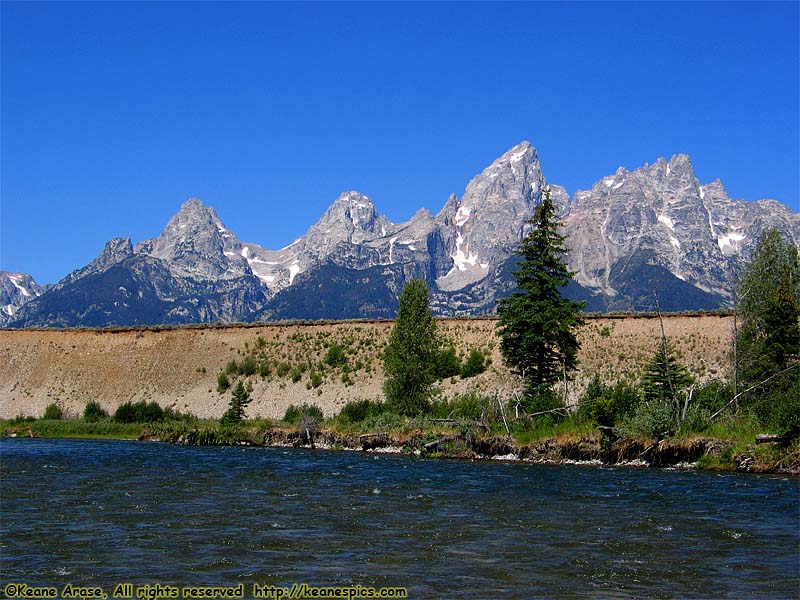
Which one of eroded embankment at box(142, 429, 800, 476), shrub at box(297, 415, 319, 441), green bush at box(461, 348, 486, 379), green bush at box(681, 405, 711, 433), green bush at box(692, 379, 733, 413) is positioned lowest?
eroded embankment at box(142, 429, 800, 476)

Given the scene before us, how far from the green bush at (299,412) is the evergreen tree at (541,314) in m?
13.8

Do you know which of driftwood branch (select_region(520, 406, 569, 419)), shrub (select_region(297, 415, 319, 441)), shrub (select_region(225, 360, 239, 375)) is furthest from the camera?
shrub (select_region(225, 360, 239, 375))

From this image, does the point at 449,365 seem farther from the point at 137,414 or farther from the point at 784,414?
the point at 784,414

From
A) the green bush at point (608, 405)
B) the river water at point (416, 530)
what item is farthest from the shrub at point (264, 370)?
the river water at point (416, 530)

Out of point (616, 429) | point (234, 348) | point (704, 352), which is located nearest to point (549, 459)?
point (616, 429)

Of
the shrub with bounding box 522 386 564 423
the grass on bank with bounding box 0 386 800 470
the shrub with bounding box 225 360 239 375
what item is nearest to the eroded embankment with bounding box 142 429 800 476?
the grass on bank with bounding box 0 386 800 470

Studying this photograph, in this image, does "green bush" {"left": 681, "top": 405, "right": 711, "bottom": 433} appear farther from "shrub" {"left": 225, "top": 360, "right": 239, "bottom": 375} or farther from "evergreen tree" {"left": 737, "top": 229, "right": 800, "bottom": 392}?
"shrub" {"left": 225, "top": 360, "right": 239, "bottom": 375}

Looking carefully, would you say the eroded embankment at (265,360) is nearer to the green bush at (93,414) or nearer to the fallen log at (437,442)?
the green bush at (93,414)

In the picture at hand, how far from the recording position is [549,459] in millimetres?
38125

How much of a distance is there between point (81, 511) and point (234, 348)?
5773 centimetres

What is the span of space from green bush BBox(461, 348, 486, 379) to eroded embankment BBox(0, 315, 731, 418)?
1.69ft

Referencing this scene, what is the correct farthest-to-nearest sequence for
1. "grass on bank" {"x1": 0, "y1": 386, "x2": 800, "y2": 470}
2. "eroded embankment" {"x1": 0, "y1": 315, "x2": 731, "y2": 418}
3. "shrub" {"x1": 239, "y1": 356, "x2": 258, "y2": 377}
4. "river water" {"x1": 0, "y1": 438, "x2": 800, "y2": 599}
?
1. "shrub" {"x1": 239, "y1": 356, "x2": 258, "y2": 377}
2. "eroded embankment" {"x1": 0, "y1": 315, "x2": 731, "y2": 418}
3. "grass on bank" {"x1": 0, "y1": 386, "x2": 800, "y2": 470}
4. "river water" {"x1": 0, "y1": 438, "x2": 800, "y2": 599}

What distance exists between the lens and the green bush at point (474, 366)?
2569 inches

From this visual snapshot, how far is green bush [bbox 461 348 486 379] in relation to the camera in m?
65.2
